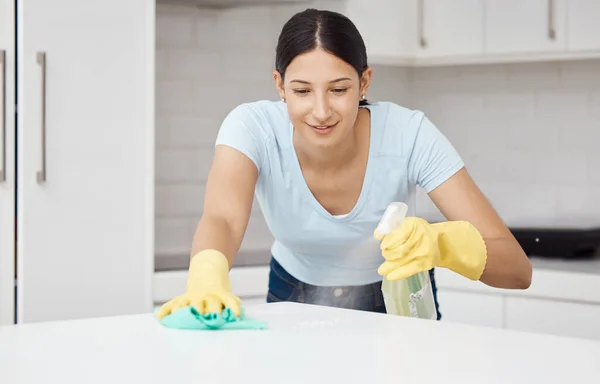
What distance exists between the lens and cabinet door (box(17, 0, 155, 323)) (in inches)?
89.4

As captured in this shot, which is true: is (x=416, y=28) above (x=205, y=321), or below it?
above

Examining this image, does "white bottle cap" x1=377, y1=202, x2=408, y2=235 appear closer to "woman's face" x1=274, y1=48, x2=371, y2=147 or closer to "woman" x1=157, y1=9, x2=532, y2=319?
"woman" x1=157, y1=9, x2=532, y2=319

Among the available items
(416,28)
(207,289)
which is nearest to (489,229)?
(207,289)

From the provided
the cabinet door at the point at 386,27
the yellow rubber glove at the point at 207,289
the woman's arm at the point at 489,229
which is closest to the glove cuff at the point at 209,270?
the yellow rubber glove at the point at 207,289

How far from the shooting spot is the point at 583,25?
2617 mm

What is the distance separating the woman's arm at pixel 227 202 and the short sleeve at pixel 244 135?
0.01 m

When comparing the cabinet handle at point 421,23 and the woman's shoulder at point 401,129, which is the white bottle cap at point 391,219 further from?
the cabinet handle at point 421,23

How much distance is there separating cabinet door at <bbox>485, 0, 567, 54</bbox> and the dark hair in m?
1.23

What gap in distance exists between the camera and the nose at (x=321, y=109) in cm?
156

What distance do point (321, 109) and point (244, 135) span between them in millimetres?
174

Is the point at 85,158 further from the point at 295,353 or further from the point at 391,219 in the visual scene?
the point at 295,353

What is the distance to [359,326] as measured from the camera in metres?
1.20

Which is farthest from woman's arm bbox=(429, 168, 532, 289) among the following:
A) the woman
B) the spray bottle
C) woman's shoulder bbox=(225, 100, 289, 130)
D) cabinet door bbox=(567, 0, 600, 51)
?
cabinet door bbox=(567, 0, 600, 51)

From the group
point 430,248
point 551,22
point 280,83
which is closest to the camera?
point 430,248
